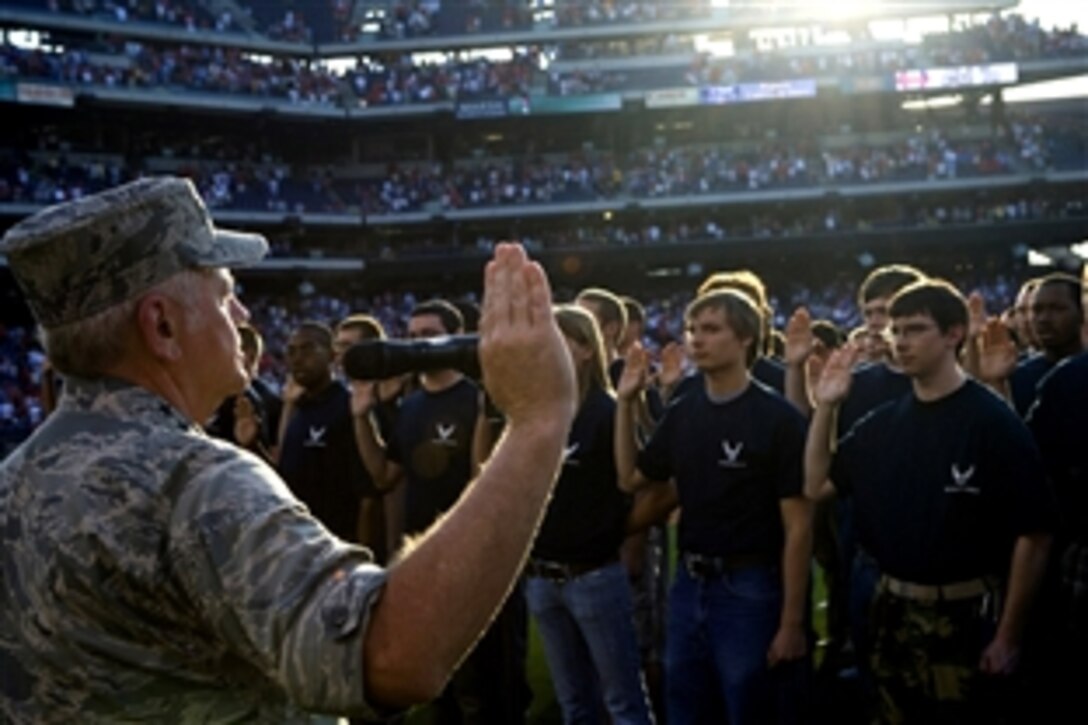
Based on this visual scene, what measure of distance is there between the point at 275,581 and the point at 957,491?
12.9 ft

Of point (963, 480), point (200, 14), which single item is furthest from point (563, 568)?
point (200, 14)

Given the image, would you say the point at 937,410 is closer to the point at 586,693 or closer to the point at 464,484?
the point at 586,693

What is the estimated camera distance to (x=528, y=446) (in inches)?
72.3

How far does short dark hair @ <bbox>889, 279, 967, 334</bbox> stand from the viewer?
5.37 metres

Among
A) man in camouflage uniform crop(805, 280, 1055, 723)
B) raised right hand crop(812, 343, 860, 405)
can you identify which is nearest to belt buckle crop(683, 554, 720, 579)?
man in camouflage uniform crop(805, 280, 1055, 723)

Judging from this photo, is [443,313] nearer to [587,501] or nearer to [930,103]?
[587,501]

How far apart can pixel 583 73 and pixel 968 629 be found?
4699 cm

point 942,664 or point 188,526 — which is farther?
point 942,664

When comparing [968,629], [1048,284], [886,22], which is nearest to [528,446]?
[968,629]

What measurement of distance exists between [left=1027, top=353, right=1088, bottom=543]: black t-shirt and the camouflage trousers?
0.92 metres

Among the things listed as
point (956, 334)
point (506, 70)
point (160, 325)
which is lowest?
point (956, 334)

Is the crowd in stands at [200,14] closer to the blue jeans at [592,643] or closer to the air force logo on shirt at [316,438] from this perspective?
the air force logo on shirt at [316,438]

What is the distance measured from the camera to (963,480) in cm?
515

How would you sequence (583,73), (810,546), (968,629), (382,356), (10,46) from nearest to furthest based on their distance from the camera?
(382,356) < (968,629) < (810,546) < (10,46) < (583,73)
